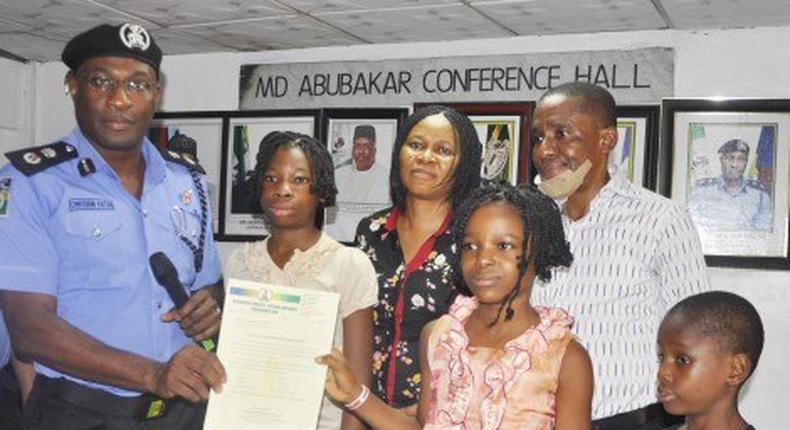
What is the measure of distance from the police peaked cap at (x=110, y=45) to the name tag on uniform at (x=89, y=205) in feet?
1.28

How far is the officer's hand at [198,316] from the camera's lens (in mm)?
2092

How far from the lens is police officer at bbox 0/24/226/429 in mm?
1984

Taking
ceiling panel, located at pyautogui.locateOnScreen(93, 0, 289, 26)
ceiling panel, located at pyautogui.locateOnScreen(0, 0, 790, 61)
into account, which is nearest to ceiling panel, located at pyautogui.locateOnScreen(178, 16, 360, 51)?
ceiling panel, located at pyautogui.locateOnScreen(0, 0, 790, 61)

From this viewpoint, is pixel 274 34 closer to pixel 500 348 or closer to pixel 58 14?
pixel 58 14

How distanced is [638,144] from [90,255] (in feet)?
9.81

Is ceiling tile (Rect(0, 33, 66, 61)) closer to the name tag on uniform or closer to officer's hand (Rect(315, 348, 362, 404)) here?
the name tag on uniform

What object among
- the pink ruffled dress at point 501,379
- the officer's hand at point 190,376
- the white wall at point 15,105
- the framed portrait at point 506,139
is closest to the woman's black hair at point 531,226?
the pink ruffled dress at point 501,379

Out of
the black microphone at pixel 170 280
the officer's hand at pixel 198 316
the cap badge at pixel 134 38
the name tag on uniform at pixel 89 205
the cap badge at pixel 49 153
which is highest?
the cap badge at pixel 134 38

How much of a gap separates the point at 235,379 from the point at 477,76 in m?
2.94

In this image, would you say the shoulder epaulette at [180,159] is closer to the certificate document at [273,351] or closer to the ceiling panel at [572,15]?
the certificate document at [273,351]

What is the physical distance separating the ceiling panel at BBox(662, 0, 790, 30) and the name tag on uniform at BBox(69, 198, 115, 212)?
2644 mm

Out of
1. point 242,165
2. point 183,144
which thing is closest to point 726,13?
point 242,165

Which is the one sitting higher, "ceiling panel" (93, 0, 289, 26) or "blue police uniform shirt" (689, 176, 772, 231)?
"ceiling panel" (93, 0, 289, 26)

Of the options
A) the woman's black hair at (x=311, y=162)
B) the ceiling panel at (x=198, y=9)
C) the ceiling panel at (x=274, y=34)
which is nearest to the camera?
the woman's black hair at (x=311, y=162)
